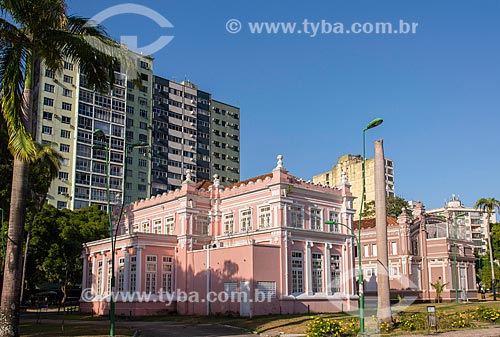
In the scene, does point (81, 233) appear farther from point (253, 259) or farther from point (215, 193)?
point (253, 259)

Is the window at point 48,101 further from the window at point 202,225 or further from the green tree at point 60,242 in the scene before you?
the window at point 202,225

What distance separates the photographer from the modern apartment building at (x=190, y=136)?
336ft

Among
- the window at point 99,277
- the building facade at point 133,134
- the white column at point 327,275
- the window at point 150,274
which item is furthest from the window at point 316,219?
the building facade at point 133,134

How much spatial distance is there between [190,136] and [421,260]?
5732 centimetres

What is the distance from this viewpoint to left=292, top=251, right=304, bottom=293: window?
40312 millimetres

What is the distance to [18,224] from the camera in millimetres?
19891

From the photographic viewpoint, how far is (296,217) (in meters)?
41.5

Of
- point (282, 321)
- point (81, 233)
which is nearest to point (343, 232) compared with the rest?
point (282, 321)

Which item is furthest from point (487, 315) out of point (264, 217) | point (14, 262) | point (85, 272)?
point (85, 272)

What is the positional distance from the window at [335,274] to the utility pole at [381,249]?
15.7m

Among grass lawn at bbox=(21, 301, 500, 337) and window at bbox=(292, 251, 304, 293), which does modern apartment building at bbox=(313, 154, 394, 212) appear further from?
grass lawn at bbox=(21, 301, 500, 337)

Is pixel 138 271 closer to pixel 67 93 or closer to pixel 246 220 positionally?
pixel 246 220

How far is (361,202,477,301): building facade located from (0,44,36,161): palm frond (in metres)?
48.6

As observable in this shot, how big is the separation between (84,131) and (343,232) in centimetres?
5806
